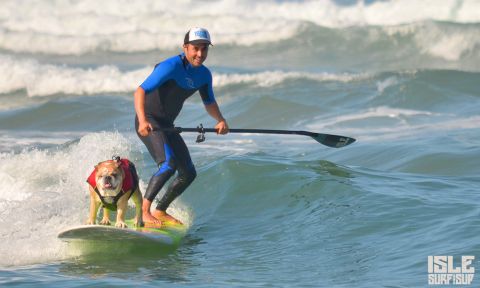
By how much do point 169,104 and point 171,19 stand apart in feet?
75.8

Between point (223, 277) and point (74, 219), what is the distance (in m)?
2.17

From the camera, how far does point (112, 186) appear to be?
747 centimetres

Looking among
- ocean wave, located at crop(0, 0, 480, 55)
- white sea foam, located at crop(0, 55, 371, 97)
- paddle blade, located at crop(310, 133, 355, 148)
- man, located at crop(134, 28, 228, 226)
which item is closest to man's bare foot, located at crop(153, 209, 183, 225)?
man, located at crop(134, 28, 228, 226)

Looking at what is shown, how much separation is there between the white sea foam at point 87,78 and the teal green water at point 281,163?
54 millimetres

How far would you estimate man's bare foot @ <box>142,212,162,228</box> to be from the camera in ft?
27.5

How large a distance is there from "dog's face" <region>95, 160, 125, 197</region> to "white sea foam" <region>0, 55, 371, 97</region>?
13.8 metres

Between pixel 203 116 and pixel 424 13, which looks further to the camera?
pixel 424 13

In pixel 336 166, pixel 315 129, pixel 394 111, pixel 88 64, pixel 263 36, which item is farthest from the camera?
pixel 263 36

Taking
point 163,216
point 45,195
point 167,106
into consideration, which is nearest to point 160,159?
point 167,106

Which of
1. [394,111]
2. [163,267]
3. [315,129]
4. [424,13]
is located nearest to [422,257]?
[163,267]

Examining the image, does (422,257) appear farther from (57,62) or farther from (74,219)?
(57,62)

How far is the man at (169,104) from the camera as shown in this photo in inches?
325

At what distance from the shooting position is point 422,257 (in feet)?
24.8

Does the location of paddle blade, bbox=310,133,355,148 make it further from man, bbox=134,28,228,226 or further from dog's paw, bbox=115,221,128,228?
dog's paw, bbox=115,221,128,228
